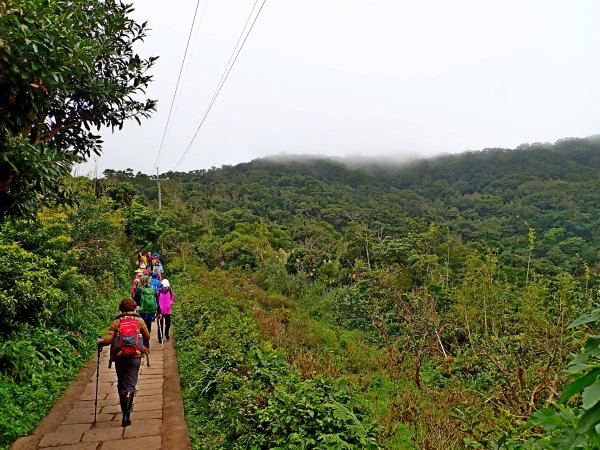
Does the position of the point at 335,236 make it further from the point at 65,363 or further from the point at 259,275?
the point at 65,363

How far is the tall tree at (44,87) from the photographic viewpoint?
2994mm

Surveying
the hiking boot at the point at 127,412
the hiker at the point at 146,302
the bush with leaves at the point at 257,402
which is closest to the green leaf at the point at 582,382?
the bush with leaves at the point at 257,402

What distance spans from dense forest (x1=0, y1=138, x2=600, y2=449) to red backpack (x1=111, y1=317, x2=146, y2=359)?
1230mm

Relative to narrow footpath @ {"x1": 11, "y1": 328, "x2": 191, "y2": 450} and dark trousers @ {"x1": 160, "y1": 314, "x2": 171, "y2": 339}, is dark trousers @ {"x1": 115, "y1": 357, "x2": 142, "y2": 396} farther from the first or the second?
dark trousers @ {"x1": 160, "y1": 314, "x2": 171, "y2": 339}

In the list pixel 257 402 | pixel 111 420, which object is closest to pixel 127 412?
pixel 111 420

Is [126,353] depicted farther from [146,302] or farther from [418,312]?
[418,312]

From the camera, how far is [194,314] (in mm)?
9820

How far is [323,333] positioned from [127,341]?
8.21 metres

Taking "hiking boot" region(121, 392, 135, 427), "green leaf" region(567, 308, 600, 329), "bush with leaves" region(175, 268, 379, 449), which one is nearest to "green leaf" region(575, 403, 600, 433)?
"green leaf" region(567, 308, 600, 329)

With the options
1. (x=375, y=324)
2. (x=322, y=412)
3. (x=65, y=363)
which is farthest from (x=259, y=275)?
(x=322, y=412)

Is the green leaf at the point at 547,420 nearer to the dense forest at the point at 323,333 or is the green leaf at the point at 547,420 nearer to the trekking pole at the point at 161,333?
the dense forest at the point at 323,333

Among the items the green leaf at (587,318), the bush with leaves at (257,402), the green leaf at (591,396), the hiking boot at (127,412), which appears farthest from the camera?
the hiking boot at (127,412)

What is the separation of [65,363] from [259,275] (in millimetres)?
12293

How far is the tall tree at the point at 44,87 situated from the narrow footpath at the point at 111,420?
2.61 meters
